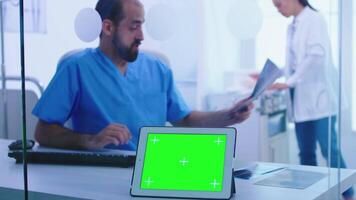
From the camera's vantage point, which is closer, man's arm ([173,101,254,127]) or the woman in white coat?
man's arm ([173,101,254,127])

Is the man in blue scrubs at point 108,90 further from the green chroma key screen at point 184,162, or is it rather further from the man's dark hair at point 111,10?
the green chroma key screen at point 184,162

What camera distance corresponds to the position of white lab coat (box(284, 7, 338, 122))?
2305 millimetres

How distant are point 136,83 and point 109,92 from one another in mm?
92

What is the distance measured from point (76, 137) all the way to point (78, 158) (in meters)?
0.28

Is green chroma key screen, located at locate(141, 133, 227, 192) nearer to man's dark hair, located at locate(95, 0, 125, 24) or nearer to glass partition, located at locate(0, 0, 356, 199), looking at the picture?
glass partition, located at locate(0, 0, 356, 199)

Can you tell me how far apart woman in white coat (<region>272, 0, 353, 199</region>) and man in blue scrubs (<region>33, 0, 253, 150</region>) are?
2.63 ft

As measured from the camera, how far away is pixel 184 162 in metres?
1.07

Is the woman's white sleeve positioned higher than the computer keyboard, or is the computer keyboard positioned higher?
the woman's white sleeve

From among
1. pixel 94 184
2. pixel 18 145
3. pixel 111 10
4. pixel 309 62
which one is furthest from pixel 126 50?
pixel 309 62

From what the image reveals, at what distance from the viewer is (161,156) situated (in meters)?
1.10

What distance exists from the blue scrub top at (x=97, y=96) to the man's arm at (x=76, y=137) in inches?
1.5

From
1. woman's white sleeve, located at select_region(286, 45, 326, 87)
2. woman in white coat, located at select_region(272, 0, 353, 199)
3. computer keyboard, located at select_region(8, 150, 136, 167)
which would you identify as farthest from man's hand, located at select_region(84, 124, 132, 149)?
woman's white sleeve, located at select_region(286, 45, 326, 87)

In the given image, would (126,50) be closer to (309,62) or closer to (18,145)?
(18,145)

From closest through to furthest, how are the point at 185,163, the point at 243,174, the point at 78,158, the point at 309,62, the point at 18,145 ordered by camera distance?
1. the point at 185,163
2. the point at 243,174
3. the point at 78,158
4. the point at 18,145
5. the point at 309,62
